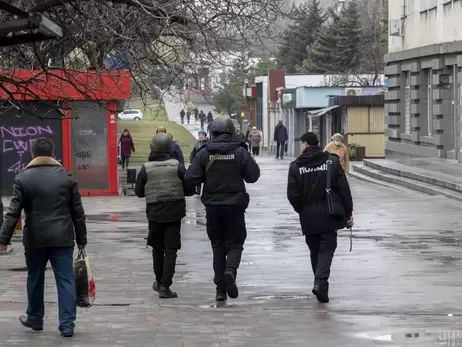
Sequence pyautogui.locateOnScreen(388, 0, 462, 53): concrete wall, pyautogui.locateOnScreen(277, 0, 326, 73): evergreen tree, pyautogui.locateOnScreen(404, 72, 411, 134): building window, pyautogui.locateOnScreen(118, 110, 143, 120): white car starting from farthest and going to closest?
pyautogui.locateOnScreen(118, 110, 143, 120): white car
pyautogui.locateOnScreen(277, 0, 326, 73): evergreen tree
pyautogui.locateOnScreen(404, 72, 411, 134): building window
pyautogui.locateOnScreen(388, 0, 462, 53): concrete wall

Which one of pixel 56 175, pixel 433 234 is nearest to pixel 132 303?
pixel 56 175

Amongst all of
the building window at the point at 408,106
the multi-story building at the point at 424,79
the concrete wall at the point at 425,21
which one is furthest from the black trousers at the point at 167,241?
the building window at the point at 408,106

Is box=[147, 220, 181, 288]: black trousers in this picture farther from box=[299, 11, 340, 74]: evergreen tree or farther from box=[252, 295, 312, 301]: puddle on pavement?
box=[299, 11, 340, 74]: evergreen tree

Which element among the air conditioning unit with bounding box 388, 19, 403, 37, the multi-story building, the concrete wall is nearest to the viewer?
the concrete wall

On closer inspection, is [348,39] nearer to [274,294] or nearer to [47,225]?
[274,294]

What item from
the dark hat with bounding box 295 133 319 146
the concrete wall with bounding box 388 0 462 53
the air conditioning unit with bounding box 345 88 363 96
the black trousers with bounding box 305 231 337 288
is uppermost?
the concrete wall with bounding box 388 0 462 53

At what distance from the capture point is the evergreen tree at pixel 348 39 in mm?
78875

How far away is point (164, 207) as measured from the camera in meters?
11.4

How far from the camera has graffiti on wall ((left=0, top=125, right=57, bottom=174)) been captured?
28.3m

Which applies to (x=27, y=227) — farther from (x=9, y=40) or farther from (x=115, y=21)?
(x=115, y=21)

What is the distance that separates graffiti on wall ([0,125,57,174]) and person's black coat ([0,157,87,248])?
757 inches

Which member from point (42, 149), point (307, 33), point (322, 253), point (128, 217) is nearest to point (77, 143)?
point (128, 217)

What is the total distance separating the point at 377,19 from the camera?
286ft

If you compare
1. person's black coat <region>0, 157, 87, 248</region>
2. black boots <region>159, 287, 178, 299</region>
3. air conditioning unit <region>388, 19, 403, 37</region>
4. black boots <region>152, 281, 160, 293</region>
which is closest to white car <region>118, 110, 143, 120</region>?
air conditioning unit <region>388, 19, 403, 37</region>
